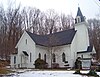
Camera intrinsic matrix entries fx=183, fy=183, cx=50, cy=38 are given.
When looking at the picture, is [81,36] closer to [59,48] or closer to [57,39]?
[57,39]

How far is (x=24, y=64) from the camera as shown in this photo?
3619 centimetres

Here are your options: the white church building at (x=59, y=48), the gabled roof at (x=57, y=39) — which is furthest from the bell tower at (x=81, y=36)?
the gabled roof at (x=57, y=39)

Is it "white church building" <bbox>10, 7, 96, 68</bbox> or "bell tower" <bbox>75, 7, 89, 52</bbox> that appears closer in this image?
"white church building" <bbox>10, 7, 96, 68</bbox>

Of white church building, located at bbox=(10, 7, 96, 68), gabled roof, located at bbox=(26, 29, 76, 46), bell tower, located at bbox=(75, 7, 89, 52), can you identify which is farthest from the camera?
bell tower, located at bbox=(75, 7, 89, 52)

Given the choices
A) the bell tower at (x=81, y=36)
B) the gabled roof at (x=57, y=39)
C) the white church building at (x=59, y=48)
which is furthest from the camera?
the bell tower at (x=81, y=36)

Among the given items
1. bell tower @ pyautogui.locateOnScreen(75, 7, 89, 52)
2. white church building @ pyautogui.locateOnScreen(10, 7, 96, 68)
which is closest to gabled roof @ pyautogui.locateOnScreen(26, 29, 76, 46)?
white church building @ pyautogui.locateOnScreen(10, 7, 96, 68)

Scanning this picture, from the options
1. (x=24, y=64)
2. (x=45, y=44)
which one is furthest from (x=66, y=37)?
(x=24, y=64)

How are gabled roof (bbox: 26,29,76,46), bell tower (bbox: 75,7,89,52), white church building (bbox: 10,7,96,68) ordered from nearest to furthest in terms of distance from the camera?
white church building (bbox: 10,7,96,68)
gabled roof (bbox: 26,29,76,46)
bell tower (bbox: 75,7,89,52)

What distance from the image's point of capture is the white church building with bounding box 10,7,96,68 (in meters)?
34.6

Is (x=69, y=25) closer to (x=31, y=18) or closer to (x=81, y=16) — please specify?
(x=31, y=18)

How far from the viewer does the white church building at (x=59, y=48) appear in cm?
3459

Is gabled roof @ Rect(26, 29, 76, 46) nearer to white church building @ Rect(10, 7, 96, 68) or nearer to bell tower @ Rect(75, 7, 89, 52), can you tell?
white church building @ Rect(10, 7, 96, 68)

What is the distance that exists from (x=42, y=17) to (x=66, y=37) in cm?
2525

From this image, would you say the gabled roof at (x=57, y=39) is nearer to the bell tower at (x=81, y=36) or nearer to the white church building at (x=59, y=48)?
the white church building at (x=59, y=48)
